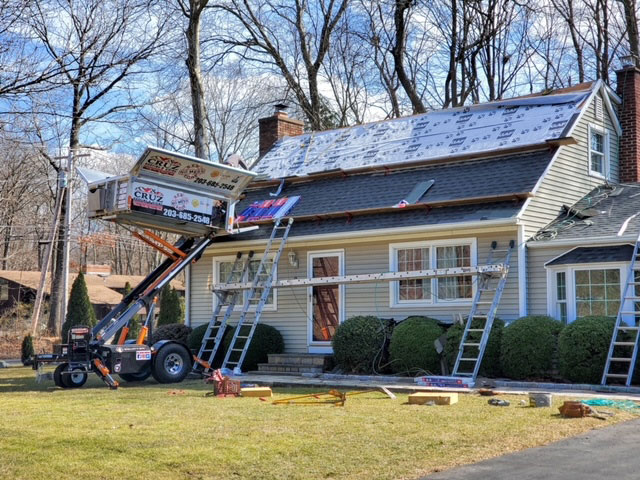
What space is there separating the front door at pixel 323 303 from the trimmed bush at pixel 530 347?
16.2 feet

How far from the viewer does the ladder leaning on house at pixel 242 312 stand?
17344mm

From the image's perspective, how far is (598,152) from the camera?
18875mm

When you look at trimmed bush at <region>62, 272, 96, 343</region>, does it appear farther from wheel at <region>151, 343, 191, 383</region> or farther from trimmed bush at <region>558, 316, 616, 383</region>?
trimmed bush at <region>558, 316, 616, 383</region>

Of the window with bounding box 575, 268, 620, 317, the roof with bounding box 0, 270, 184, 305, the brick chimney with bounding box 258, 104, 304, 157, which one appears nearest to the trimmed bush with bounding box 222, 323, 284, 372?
the window with bounding box 575, 268, 620, 317

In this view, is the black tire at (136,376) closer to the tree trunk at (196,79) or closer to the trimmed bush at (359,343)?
the trimmed bush at (359,343)

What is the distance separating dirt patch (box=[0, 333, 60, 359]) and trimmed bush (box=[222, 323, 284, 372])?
13.5 meters

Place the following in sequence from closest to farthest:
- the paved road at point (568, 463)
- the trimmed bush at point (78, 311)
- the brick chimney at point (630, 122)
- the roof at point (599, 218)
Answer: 1. the paved road at point (568, 463)
2. the roof at point (599, 218)
3. the brick chimney at point (630, 122)
4. the trimmed bush at point (78, 311)

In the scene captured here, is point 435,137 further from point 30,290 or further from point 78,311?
point 30,290

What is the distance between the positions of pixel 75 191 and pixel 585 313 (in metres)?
37.9

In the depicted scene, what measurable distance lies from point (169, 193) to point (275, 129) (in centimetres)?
888

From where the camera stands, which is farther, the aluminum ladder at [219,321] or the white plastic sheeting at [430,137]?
the white plastic sheeting at [430,137]

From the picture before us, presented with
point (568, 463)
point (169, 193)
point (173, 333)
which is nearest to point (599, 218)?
point (169, 193)

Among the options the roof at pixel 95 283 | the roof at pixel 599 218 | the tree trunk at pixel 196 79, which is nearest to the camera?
the roof at pixel 599 218

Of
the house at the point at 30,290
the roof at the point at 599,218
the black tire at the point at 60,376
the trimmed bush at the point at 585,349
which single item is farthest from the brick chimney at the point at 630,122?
the house at the point at 30,290
